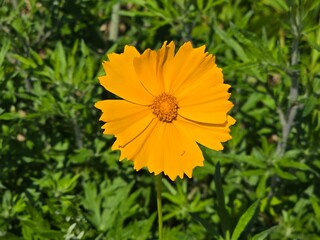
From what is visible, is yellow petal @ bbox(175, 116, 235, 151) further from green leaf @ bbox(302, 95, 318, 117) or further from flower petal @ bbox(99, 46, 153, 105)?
green leaf @ bbox(302, 95, 318, 117)

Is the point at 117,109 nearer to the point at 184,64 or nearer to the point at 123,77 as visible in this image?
the point at 123,77

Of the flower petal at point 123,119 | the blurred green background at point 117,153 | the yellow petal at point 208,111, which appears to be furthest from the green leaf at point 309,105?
the flower petal at point 123,119

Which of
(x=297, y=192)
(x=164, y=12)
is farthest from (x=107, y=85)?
(x=297, y=192)

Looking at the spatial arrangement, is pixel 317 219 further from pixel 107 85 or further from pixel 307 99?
pixel 107 85

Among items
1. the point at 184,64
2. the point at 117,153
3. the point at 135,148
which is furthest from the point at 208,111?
the point at 117,153

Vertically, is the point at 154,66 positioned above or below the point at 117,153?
below

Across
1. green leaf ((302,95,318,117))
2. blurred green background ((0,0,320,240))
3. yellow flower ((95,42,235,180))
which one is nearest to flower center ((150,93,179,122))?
yellow flower ((95,42,235,180))

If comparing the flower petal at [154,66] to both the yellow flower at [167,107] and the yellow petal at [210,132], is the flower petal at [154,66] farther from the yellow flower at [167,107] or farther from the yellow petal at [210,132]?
the yellow petal at [210,132]
